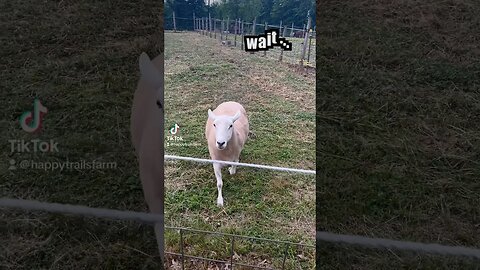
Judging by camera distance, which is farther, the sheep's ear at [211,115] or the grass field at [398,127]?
the grass field at [398,127]

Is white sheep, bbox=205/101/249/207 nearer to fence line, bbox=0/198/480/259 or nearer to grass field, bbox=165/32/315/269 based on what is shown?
grass field, bbox=165/32/315/269

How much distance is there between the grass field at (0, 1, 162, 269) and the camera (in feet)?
2.68

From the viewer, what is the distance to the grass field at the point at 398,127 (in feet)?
2.66

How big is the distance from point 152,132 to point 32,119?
0.40 m

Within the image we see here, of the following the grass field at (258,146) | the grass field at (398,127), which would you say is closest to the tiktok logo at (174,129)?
the grass field at (258,146)

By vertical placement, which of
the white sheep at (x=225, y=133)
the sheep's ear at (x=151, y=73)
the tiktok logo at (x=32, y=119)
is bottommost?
the tiktok logo at (x=32, y=119)

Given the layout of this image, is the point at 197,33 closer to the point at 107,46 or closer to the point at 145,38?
the point at 145,38

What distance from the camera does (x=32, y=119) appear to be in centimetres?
87

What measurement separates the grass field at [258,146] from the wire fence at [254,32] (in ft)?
0.04

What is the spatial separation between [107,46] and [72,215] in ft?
1.35

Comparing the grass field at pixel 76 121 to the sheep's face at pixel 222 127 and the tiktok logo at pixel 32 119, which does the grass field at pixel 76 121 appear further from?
the sheep's face at pixel 222 127

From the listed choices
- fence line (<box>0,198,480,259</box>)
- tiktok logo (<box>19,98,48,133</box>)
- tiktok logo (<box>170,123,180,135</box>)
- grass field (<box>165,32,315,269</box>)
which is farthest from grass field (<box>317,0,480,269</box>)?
tiktok logo (<box>19,98,48,133</box>)

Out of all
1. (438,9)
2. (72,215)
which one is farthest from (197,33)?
(438,9)

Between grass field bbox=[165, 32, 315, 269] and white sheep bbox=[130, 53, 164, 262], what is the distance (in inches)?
0.8
